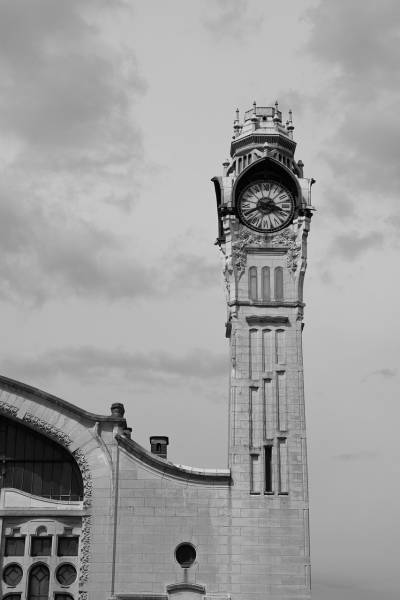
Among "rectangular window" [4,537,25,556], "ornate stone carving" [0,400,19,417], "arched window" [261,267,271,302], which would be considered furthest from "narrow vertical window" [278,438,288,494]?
"ornate stone carving" [0,400,19,417]

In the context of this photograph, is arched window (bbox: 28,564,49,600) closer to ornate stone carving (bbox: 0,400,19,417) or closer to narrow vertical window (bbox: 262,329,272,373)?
ornate stone carving (bbox: 0,400,19,417)

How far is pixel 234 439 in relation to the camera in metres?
41.8

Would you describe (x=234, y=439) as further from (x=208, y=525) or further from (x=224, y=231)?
(x=224, y=231)

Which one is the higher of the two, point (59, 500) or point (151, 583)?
point (59, 500)

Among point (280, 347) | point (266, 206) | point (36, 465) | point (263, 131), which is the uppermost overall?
point (263, 131)

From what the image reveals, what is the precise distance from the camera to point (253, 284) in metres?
44.4

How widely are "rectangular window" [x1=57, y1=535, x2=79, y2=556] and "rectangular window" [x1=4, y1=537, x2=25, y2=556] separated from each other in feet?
5.20

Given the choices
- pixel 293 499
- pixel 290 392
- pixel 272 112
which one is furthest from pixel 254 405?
pixel 272 112

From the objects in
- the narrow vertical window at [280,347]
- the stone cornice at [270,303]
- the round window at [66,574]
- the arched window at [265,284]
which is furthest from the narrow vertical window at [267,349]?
the round window at [66,574]

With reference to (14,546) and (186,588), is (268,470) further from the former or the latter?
(14,546)

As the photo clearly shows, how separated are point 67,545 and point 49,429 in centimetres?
505

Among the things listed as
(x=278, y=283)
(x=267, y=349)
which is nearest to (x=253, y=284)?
(x=278, y=283)

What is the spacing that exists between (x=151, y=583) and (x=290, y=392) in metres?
10.1

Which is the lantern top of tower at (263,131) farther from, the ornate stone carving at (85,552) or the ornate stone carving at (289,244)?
the ornate stone carving at (85,552)
